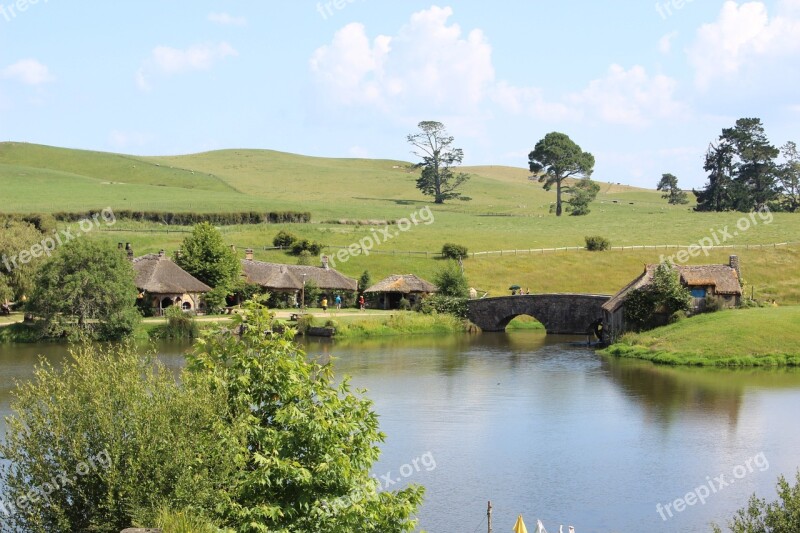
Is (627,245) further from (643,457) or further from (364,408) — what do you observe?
(364,408)

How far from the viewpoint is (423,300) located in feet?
252

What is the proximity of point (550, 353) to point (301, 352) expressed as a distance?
4086 cm

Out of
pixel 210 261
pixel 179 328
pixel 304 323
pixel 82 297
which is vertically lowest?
pixel 179 328

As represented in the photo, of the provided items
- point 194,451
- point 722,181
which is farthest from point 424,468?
point 722,181

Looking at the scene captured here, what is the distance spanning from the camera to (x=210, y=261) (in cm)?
7669

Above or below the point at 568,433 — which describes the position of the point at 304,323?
above

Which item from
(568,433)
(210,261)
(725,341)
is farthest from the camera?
(210,261)

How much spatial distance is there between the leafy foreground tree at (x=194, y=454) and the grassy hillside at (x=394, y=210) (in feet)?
207

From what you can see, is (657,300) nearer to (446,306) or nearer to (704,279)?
(704,279)

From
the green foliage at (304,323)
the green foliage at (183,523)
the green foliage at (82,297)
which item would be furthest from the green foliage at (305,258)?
the green foliage at (183,523)

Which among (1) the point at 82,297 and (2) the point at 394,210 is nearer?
(1) the point at 82,297

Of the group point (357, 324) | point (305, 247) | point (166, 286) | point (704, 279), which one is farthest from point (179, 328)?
point (704, 279)

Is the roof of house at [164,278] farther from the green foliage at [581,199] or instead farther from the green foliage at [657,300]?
the green foliage at [581,199]

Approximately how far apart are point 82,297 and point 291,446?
4662cm
